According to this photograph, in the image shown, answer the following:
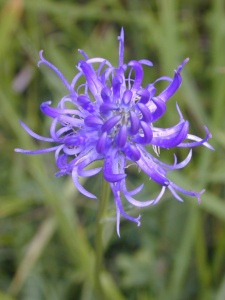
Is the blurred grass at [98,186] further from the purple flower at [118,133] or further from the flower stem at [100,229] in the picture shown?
the purple flower at [118,133]

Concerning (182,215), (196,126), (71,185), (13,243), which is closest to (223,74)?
(196,126)

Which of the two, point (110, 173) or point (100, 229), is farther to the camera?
point (100, 229)

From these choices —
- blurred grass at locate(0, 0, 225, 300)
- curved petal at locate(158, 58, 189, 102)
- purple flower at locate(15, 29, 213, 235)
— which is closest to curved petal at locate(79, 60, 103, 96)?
purple flower at locate(15, 29, 213, 235)

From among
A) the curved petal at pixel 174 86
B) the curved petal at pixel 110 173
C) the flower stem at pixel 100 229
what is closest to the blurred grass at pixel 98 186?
the flower stem at pixel 100 229

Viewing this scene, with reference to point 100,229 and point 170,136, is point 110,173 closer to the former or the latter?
point 170,136

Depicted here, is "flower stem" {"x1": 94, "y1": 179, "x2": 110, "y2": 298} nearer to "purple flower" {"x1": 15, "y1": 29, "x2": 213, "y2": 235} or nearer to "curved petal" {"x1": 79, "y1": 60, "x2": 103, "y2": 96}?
"purple flower" {"x1": 15, "y1": 29, "x2": 213, "y2": 235}

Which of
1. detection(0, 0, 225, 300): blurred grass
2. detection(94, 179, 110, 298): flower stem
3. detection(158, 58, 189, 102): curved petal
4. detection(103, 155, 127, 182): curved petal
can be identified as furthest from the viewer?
detection(0, 0, 225, 300): blurred grass

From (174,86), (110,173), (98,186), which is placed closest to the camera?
(110,173)

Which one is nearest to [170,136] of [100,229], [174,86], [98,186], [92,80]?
[174,86]

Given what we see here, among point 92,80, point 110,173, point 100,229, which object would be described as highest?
point 92,80
